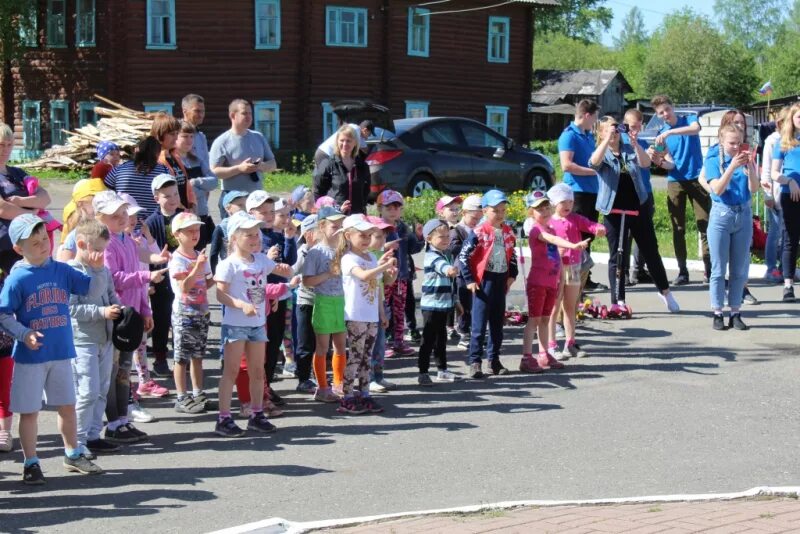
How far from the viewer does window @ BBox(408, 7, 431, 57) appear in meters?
42.1

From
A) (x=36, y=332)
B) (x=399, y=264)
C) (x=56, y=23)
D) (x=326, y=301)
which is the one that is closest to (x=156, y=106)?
(x=56, y=23)

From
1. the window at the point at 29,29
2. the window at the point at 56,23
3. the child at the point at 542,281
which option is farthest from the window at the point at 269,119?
the child at the point at 542,281

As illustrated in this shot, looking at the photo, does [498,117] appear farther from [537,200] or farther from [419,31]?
[537,200]

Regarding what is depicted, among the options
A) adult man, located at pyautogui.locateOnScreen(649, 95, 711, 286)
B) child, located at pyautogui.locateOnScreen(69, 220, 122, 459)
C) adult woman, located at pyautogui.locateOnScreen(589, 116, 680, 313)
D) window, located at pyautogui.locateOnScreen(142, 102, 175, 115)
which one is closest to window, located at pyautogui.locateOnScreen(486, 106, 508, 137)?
window, located at pyautogui.locateOnScreen(142, 102, 175, 115)

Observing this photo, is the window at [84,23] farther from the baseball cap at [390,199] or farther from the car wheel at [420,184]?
the baseball cap at [390,199]

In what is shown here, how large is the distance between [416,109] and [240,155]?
31334 mm

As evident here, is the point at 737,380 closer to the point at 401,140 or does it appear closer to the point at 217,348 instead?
the point at 217,348

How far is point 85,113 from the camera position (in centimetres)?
3941

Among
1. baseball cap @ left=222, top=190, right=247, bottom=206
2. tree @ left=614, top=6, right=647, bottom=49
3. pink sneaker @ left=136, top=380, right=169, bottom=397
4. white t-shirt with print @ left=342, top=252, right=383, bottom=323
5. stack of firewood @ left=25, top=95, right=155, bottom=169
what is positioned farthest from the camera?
tree @ left=614, top=6, right=647, bottom=49

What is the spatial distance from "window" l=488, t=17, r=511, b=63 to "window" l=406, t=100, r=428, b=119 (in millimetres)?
3689

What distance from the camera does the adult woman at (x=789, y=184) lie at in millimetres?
13945

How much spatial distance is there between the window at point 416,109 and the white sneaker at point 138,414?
33823 millimetres

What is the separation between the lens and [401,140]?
925 inches

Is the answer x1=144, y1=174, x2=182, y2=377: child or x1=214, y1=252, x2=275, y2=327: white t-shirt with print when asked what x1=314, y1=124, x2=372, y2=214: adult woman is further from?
x1=214, y1=252, x2=275, y2=327: white t-shirt with print
